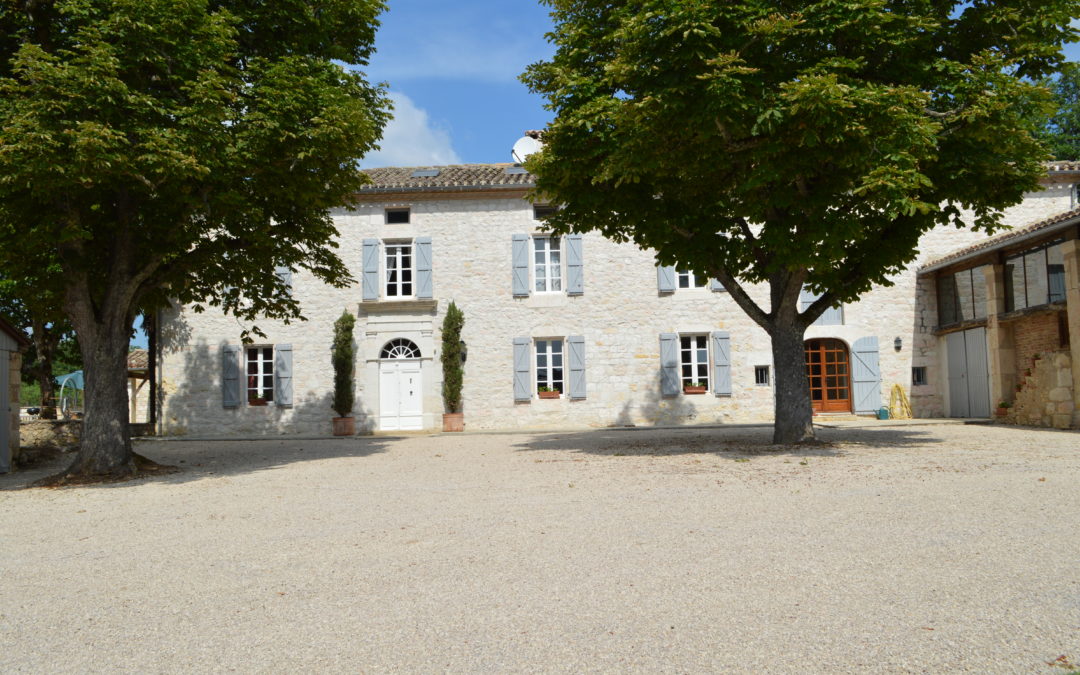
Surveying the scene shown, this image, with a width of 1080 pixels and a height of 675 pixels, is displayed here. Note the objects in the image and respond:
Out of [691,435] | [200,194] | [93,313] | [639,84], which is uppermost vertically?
[639,84]

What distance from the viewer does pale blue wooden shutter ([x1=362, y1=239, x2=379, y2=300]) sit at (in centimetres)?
1878

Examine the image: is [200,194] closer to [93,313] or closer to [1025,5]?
[93,313]

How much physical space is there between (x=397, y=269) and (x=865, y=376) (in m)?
11.4

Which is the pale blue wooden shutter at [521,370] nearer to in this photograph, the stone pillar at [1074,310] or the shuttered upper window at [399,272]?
the shuttered upper window at [399,272]

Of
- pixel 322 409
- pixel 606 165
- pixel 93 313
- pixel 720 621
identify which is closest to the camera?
pixel 720 621

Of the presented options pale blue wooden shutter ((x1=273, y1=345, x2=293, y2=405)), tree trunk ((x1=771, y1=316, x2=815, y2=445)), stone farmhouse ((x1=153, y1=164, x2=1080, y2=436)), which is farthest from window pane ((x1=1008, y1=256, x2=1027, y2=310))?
pale blue wooden shutter ((x1=273, y1=345, x2=293, y2=405))

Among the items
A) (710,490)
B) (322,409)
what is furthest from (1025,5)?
(322,409)

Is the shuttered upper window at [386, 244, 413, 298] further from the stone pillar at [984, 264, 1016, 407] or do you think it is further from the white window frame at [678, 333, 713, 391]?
the stone pillar at [984, 264, 1016, 407]

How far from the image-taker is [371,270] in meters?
18.9

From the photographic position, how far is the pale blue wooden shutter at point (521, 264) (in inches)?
733

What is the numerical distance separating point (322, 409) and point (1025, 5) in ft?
50.6

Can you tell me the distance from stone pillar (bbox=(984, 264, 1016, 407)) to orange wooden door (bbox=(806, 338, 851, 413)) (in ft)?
11.2

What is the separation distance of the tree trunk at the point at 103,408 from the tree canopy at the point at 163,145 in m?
0.02

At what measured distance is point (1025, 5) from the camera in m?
9.19
